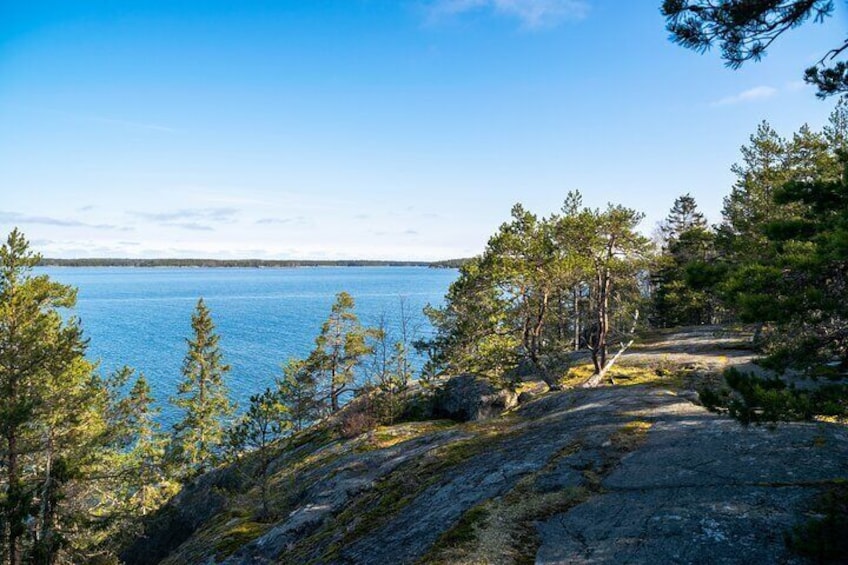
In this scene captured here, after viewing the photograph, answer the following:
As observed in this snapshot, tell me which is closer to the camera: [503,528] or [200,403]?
[503,528]

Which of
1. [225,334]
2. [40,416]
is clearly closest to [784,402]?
[40,416]

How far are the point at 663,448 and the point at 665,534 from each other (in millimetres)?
3296

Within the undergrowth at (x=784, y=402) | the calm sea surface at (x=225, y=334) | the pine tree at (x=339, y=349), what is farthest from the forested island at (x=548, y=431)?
the calm sea surface at (x=225, y=334)

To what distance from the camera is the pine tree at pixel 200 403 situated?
41500 mm

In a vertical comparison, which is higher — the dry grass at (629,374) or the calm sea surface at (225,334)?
the dry grass at (629,374)

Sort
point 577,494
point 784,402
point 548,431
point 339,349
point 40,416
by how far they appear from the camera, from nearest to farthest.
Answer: point 784,402 → point 577,494 → point 548,431 → point 40,416 → point 339,349

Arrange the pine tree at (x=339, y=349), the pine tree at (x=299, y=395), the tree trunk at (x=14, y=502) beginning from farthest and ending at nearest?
the pine tree at (x=339, y=349)
the pine tree at (x=299, y=395)
the tree trunk at (x=14, y=502)

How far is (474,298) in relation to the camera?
20.6m

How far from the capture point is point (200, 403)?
42.9 m

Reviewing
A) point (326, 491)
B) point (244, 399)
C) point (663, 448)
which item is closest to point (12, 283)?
point (326, 491)

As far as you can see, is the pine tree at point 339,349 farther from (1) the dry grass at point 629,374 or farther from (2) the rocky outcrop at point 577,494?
(2) the rocky outcrop at point 577,494

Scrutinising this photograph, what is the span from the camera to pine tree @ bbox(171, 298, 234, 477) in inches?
1634

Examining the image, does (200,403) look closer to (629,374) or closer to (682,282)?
(629,374)

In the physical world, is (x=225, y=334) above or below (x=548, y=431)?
below
